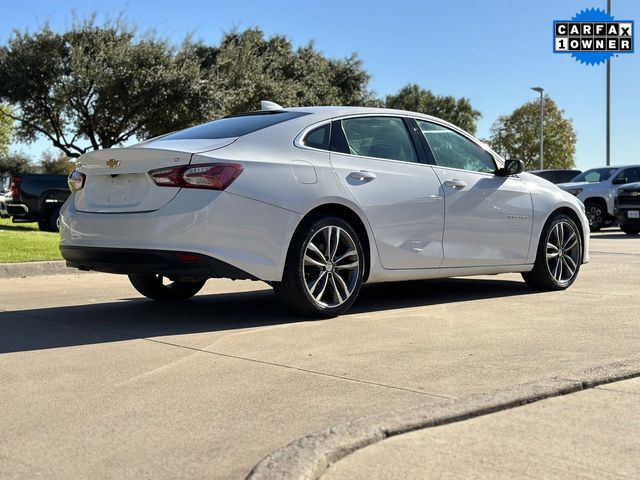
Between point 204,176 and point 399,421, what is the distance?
2.67 m

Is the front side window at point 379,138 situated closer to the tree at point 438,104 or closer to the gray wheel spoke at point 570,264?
the gray wheel spoke at point 570,264

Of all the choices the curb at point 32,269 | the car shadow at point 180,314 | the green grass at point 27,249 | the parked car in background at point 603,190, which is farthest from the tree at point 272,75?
the car shadow at point 180,314

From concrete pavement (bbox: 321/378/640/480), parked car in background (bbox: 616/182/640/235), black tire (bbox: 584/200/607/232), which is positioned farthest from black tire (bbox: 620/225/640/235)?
concrete pavement (bbox: 321/378/640/480)

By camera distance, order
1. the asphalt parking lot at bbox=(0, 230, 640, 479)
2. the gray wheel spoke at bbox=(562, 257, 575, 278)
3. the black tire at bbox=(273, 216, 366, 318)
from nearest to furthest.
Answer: the asphalt parking lot at bbox=(0, 230, 640, 479) < the black tire at bbox=(273, 216, 366, 318) < the gray wheel spoke at bbox=(562, 257, 575, 278)

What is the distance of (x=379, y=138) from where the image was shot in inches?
255

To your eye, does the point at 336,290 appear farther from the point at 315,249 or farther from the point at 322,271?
the point at 315,249

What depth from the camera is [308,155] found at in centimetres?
582

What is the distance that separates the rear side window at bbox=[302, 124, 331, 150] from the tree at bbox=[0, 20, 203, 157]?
2242 cm

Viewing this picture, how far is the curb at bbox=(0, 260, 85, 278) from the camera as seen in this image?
929 cm

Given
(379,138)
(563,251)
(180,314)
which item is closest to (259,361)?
(180,314)

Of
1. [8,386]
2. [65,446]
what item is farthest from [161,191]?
[65,446]

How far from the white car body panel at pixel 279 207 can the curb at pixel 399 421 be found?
229 cm

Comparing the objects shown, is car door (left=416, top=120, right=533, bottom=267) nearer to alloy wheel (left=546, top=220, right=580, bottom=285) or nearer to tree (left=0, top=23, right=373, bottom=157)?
alloy wheel (left=546, top=220, right=580, bottom=285)

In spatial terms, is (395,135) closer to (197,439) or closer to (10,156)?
(197,439)
